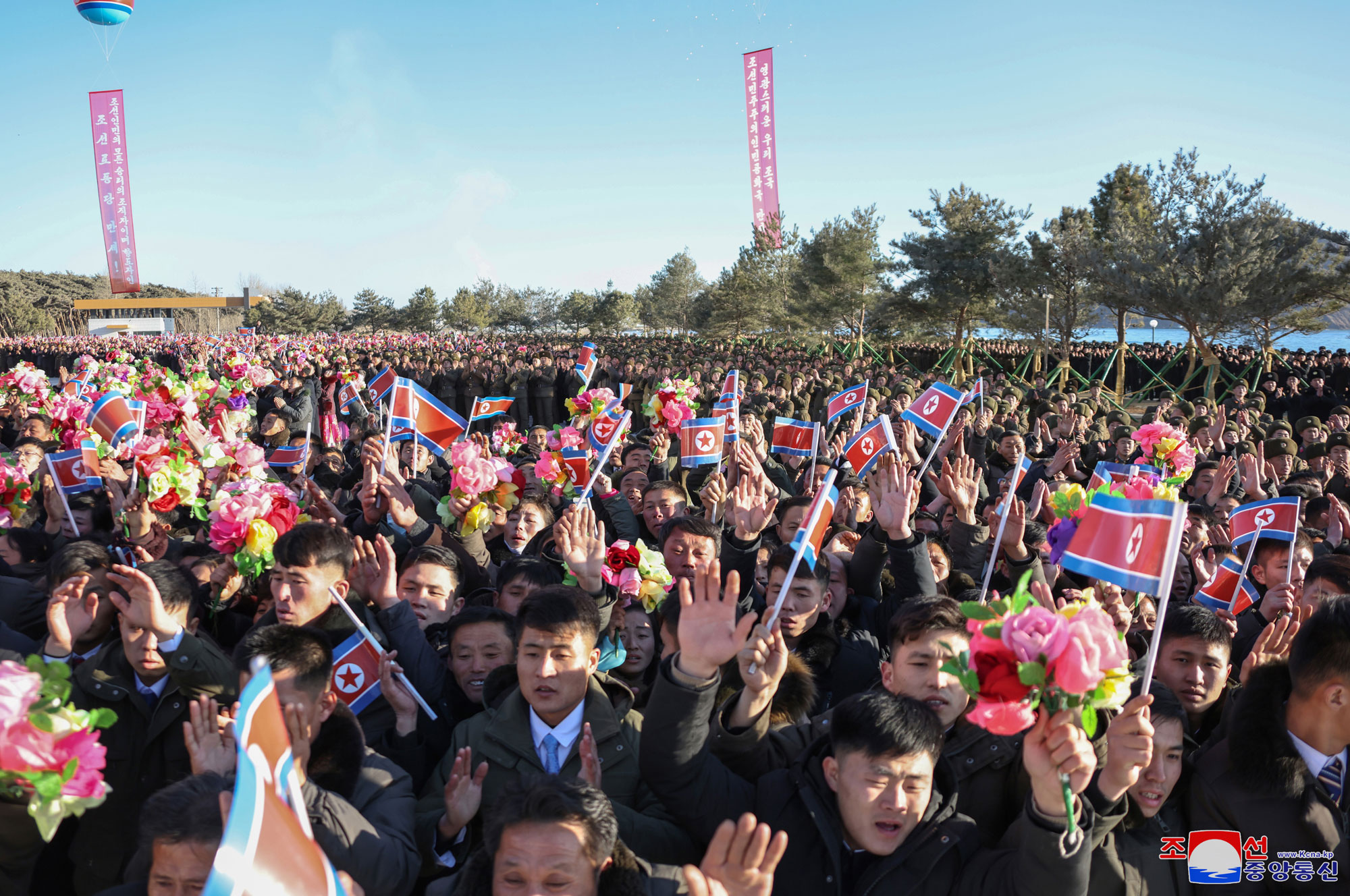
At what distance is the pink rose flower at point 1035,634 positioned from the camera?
78.1 inches

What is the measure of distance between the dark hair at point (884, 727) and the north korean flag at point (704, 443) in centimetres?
488

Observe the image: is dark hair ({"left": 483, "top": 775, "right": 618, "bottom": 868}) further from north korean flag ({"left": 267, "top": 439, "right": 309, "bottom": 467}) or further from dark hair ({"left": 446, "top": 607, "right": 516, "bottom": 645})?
north korean flag ({"left": 267, "top": 439, "right": 309, "bottom": 467})

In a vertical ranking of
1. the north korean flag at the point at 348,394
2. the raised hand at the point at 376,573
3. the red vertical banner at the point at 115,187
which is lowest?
the raised hand at the point at 376,573

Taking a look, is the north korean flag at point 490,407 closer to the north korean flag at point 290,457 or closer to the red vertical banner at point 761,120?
the north korean flag at point 290,457

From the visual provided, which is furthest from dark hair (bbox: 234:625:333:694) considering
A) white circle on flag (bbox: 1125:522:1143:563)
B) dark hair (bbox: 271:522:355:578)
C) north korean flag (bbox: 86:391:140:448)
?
north korean flag (bbox: 86:391:140:448)

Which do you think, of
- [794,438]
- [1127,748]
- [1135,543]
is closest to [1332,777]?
A: [1135,543]

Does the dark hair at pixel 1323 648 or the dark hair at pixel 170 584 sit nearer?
the dark hair at pixel 1323 648

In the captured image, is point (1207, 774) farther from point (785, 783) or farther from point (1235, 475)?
point (1235, 475)

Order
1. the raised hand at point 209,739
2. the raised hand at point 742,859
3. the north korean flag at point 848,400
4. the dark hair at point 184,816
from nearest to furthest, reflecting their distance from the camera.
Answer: the raised hand at point 742,859
the dark hair at point 184,816
the raised hand at point 209,739
the north korean flag at point 848,400

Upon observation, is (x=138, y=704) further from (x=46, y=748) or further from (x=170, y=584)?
(x=46, y=748)

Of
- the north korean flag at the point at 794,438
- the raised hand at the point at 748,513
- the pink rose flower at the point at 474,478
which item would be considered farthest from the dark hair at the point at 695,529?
the north korean flag at the point at 794,438

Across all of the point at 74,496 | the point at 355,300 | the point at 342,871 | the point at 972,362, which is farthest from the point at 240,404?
the point at 355,300

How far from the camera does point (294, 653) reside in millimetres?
2943

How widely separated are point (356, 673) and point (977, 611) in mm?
2650
